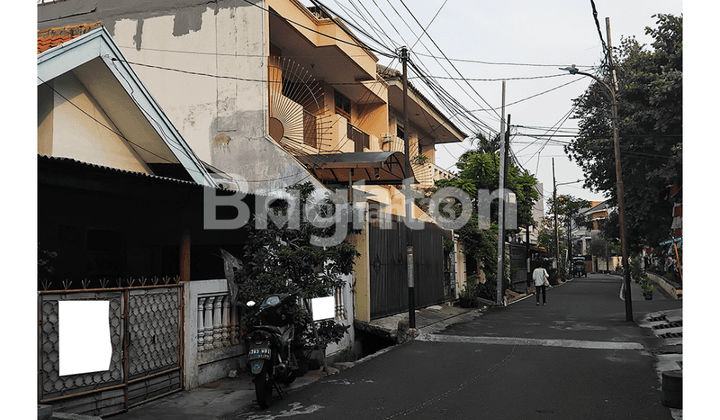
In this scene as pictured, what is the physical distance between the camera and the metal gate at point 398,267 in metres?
14.0

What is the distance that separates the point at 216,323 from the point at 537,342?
711 cm

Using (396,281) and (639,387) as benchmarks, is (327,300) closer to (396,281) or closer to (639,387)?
(639,387)

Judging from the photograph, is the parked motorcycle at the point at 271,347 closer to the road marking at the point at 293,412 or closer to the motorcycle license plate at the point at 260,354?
the motorcycle license plate at the point at 260,354

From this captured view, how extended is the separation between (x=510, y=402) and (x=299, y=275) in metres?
3.37

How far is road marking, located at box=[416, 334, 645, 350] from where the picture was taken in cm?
1159

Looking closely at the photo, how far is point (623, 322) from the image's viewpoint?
53.4 feet

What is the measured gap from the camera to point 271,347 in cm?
704

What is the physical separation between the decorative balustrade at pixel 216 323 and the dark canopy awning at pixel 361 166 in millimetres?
6329

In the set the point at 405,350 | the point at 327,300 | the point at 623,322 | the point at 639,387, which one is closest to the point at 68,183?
the point at 327,300

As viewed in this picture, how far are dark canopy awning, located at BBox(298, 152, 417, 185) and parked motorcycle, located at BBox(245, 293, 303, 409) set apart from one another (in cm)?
663

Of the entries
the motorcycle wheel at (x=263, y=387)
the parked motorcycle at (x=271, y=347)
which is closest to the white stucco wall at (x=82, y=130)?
the parked motorcycle at (x=271, y=347)

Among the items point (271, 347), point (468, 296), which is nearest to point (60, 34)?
point (271, 347)

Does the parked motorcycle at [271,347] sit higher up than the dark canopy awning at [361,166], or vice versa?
the dark canopy awning at [361,166]

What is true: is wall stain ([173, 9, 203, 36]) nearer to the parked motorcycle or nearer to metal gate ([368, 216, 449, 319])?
metal gate ([368, 216, 449, 319])
